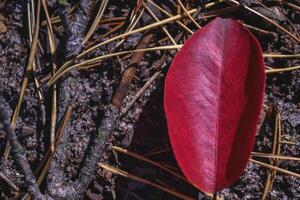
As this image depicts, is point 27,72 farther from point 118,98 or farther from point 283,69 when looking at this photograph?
point 283,69

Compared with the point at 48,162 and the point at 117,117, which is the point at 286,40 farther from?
the point at 48,162

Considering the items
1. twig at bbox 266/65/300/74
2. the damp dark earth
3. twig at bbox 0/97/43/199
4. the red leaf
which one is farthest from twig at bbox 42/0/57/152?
twig at bbox 266/65/300/74

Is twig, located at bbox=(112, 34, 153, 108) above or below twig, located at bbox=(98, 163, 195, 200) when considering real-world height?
above

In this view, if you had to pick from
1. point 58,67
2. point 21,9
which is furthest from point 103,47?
point 21,9

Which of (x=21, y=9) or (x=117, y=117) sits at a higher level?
(x=21, y=9)

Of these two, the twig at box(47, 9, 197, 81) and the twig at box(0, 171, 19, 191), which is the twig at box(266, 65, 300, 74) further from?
the twig at box(0, 171, 19, 191)

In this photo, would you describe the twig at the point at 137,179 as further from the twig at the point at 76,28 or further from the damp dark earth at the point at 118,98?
the twig at the point at 76,28

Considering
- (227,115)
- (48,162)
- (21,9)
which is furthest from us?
(21,9)
